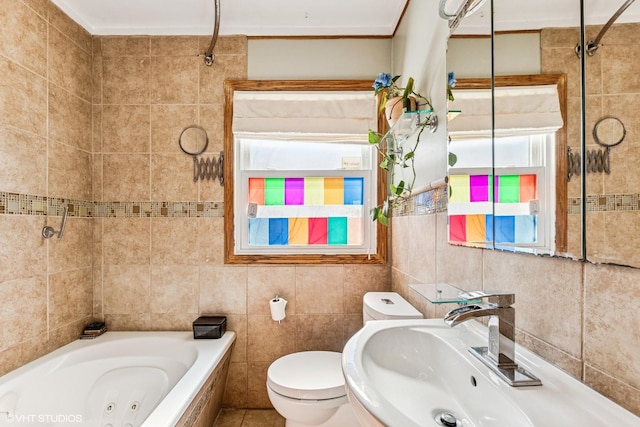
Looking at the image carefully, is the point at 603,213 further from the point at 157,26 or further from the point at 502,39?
the point at 157,26

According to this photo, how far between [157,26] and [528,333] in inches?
99.6

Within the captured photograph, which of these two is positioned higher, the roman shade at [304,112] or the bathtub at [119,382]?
the roman shade at [304,112]

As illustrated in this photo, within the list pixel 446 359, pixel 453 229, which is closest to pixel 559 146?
pixel 453 229

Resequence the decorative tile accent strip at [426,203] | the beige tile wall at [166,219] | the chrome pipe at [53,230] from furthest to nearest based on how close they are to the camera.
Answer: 1. the beige tile wall at [166,219]
2. the chrome pipe at [53,230]
3. the decorative tile accent strip at [426,203]

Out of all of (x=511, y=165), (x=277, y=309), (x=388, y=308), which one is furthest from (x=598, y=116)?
(x=277, y=309)

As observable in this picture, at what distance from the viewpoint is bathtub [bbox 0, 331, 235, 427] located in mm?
1417

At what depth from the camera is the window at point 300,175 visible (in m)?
2.07

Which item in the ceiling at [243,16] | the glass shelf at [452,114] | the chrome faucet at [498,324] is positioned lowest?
the chrome faucet at [498,324]

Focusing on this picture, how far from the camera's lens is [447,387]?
3.07 ft

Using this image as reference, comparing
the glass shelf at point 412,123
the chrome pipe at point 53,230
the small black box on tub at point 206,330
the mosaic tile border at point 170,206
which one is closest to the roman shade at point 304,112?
the glass shelf at point 412,123

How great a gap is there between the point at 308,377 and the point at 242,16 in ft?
6.97

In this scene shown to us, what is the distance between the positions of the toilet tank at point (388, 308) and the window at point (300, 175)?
0.33 metres

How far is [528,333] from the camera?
0.86m

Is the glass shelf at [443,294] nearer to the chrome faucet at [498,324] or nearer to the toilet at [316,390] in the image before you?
the chrome faucet at [498,324]
